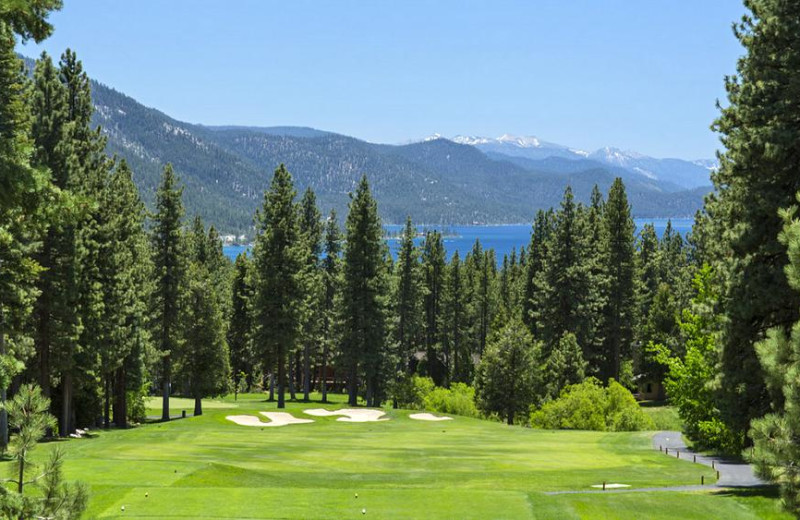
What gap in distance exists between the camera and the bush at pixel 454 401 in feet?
189

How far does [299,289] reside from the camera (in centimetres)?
5697

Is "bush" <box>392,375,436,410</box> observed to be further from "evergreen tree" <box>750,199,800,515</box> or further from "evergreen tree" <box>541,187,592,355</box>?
"evergreen tree" <box>750,199,800,515</box>

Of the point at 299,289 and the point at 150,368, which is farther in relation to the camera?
the point at 299,289

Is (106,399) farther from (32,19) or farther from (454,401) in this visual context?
(32,19)

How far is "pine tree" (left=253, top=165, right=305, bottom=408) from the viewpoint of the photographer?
5597 cm

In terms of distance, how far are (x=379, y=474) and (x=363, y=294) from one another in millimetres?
34878

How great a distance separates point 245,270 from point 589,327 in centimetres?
3553

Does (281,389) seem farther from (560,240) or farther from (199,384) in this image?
(560,240)

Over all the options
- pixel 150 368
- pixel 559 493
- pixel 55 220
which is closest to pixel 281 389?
pixel 150 368

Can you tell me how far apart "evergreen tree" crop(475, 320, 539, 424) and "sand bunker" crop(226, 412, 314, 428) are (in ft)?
49.1

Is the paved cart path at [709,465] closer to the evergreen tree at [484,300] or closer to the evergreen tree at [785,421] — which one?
the evergreen tree at [785,421]

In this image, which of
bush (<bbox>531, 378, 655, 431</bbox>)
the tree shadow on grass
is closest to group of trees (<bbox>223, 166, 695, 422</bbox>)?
bush (<bbox>531, 378, 655, 431</bbox>)

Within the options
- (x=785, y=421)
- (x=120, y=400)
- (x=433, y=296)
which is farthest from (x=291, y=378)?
(x=785, y=421)

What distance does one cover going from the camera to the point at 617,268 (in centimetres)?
6719
